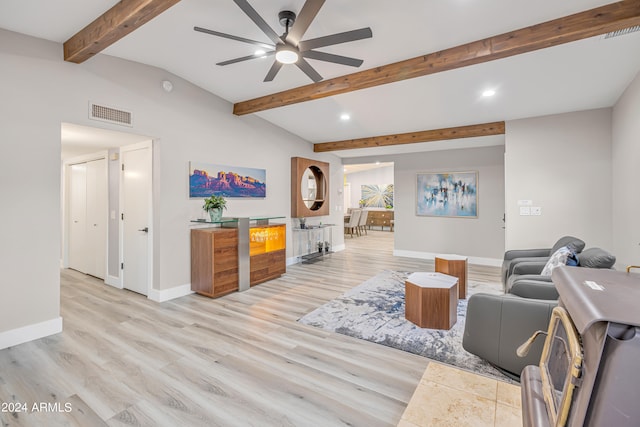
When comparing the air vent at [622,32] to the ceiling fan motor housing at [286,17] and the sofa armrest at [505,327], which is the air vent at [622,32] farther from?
the ceiling fan motor housing at [286,17]

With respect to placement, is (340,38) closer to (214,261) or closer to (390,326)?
(390,326)

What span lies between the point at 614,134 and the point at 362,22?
3.95m

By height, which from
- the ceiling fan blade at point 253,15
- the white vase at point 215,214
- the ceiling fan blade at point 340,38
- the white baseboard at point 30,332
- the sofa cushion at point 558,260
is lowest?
the white baseboard at point 30,332

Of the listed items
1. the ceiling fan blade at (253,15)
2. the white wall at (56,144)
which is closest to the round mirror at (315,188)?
the white wall at (56,144)

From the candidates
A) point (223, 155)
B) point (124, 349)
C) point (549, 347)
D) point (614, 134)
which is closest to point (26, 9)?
point (223, 155)

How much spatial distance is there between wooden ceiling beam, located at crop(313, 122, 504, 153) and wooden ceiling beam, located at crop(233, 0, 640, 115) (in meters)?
2.39

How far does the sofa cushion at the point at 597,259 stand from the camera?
250 cm

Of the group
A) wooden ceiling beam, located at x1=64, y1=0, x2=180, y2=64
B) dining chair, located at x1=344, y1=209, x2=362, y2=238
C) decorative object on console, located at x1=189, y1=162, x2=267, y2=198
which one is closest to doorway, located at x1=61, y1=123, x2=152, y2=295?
decorative object on console, located at x1=189, y1=162, x2=267, y2=198

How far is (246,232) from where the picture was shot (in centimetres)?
460

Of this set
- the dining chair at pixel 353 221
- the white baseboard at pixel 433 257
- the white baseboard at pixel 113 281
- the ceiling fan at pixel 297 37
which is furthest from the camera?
the dining chair at pixel 353 221

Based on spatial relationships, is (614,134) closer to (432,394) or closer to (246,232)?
(432,394)

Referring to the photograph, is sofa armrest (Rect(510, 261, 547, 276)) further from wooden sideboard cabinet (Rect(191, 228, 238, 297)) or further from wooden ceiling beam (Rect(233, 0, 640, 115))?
wooden sideboard cabinet (Rect(191, 228, 238, 297))

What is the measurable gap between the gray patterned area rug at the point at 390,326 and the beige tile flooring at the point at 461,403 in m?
0.97

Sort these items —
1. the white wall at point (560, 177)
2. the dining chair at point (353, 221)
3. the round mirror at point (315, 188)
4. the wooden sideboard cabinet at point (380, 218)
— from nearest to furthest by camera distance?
the white wall at point (560, 177), the round mirror at point (315, 188), the dining chair at point (353, 221), the wooden sideboard cabinet at point (380, 218)
